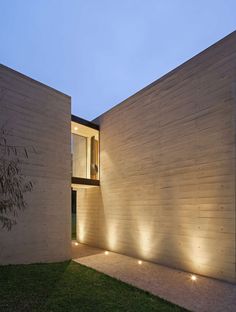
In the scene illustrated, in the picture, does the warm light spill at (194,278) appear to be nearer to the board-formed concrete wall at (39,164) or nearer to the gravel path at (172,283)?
the gravel path at (172,283)

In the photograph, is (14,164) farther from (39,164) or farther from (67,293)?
(67,293)

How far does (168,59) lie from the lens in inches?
3533

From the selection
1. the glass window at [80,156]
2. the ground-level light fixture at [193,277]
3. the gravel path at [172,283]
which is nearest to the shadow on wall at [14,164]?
the gravel path at [172,283]

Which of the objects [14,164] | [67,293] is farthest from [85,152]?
[67,293]

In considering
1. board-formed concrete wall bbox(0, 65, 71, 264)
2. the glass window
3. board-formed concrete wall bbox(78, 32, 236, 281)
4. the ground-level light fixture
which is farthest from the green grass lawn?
the glass window

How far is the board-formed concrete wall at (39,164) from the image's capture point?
647cm

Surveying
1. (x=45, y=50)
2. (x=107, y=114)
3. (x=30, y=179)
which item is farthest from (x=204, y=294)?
(x=45, y=50)

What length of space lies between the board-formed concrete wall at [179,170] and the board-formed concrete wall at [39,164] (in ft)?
5.95

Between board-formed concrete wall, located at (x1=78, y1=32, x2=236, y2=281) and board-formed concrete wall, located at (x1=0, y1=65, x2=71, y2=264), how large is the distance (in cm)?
181

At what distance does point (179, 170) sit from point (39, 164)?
11.5 feet

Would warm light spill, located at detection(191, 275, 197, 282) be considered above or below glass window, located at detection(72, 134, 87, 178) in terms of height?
below

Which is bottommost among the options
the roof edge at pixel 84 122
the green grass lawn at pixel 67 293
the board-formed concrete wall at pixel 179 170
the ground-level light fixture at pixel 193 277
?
the ground-level light fixture at pixel 193 277

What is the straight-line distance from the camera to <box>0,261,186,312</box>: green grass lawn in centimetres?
411

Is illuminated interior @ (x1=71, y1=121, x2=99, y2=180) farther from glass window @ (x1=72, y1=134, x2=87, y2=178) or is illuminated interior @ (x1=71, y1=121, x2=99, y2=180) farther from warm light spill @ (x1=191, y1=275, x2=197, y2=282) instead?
warm light spill @ (x1=191, y1=275, x2=197, y2=282)
